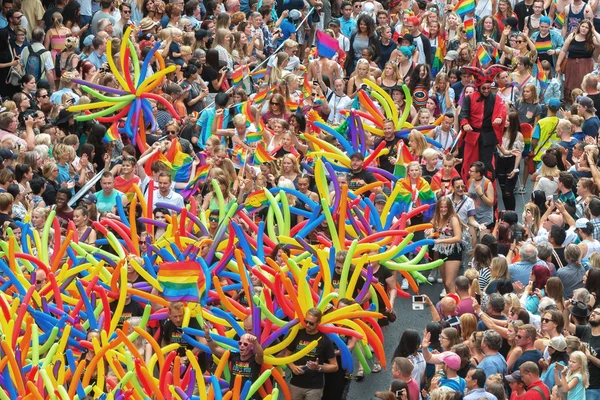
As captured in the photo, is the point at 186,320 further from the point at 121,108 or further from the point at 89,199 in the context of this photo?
the point at 121,108

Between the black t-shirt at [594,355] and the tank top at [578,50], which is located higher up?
the tank top at [578,50]

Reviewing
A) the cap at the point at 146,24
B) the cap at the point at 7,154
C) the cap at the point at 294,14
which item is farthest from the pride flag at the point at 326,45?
the cap at the point at 7,154

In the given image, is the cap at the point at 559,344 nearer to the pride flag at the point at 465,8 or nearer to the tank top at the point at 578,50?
the tank top at the point at 578,50

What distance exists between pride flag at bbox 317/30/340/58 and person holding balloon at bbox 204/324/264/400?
7.75 meters

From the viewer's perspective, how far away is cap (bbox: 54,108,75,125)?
640 inches

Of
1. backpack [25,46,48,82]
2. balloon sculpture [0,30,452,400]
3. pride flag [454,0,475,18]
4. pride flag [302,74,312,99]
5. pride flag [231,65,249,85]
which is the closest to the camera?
balloon sculpture [0,30,452,400]

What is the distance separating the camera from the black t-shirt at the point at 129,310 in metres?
12.7

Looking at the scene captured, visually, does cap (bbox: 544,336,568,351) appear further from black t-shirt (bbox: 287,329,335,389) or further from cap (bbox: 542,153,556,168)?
cap (bbox: 542,153,556,168)

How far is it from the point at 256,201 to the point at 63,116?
2.95 metres

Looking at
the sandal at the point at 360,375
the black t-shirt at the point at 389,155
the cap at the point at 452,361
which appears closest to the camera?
the cap at the point at 452,361

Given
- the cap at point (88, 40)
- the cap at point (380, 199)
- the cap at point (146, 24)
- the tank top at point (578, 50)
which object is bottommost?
the cap at point (380, 199)

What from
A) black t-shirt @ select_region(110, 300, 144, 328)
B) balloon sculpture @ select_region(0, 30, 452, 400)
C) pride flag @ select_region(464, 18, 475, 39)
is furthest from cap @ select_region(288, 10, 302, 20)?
black t-shirt @ select_region(110, 300, 144, 328)

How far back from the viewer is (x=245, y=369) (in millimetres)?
11836

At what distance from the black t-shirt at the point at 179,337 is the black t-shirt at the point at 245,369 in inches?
24.6
